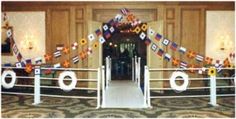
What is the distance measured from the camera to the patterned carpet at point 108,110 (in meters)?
5.68

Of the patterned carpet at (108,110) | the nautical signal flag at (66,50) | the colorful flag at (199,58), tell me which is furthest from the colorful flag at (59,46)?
the colorful flag at (199,58)

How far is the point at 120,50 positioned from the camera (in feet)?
54.5

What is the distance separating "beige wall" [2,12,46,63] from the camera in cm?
934

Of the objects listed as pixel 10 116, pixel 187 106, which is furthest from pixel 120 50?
pixel 10 116

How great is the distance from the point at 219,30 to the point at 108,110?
4.69 meters

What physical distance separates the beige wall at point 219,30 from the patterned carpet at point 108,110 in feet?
7.44

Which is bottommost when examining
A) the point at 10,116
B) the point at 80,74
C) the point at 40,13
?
the point at 10,116

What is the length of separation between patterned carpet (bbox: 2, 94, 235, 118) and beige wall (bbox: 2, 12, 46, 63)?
236cm

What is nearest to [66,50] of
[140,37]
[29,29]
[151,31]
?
[29,29]

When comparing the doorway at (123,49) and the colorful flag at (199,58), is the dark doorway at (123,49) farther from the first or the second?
the colorful flag at (199,58)

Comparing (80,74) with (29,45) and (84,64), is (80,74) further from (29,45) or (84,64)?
(29,45)

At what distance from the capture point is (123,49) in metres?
16.7

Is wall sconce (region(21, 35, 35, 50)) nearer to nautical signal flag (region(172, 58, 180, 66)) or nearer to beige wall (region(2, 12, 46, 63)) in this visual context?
beige wall (region(2, 12, 46, 63))

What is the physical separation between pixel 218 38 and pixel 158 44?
5.63ft
